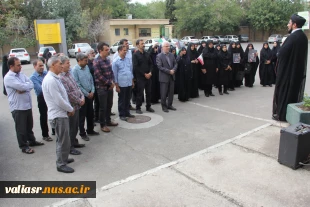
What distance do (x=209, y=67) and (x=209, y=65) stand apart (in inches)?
2.6

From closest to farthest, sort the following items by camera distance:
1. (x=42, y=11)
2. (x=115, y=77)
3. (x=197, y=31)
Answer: (x=115, y=77), (x=42, y=11), (x=197, y=31)

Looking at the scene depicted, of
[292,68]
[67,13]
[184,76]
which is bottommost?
[184,76]

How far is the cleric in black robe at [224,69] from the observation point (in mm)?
9492

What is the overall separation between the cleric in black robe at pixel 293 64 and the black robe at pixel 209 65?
11.2 ft

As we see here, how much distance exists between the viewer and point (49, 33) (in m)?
30.4

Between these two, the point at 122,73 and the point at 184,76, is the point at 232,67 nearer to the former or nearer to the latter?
the point at 184,76

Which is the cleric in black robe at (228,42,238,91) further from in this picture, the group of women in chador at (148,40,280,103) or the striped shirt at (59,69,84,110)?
the striped shirt at (59,69,84,110)

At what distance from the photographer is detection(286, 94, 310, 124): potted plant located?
5.04 meters

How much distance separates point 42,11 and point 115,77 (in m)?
31.4

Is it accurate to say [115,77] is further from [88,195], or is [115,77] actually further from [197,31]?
[197,31]

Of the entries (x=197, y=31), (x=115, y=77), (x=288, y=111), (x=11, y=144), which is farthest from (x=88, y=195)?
(x=197, y=31)

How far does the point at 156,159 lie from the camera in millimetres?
4793

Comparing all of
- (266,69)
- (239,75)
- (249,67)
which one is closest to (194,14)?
(266,69)

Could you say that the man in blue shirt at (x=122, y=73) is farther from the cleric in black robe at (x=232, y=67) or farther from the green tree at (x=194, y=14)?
the green tree at (x=194, y=14)
